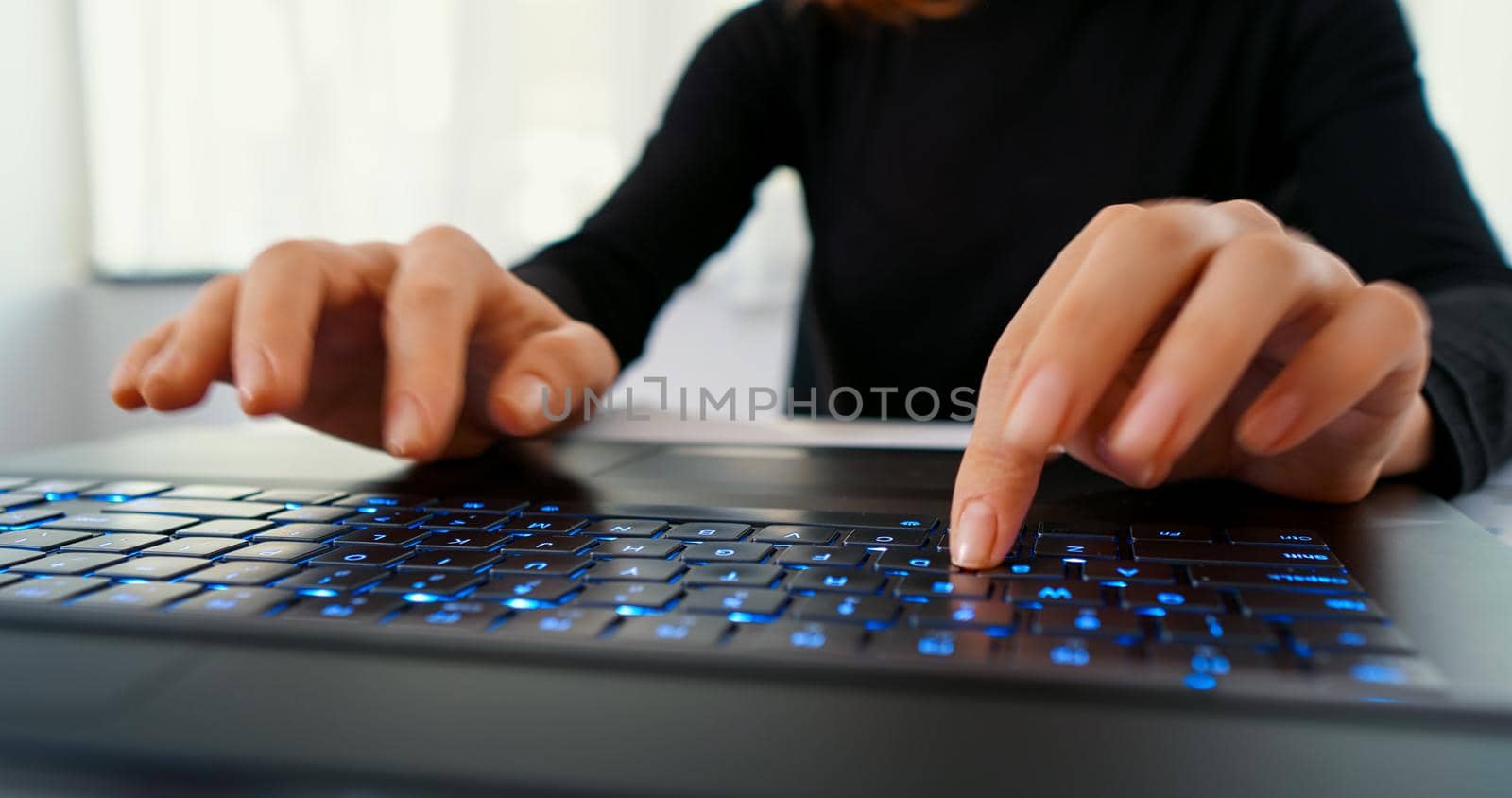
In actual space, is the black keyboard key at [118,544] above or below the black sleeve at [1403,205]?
below

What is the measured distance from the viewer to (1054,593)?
257mm

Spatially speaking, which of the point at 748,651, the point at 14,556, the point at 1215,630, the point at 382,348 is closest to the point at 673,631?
the point at 748,651

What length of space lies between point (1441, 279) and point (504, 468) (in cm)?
57

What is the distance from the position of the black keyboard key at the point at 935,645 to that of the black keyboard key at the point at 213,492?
30 cm

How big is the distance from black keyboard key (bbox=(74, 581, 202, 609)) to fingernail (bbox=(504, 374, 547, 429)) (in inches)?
8.0

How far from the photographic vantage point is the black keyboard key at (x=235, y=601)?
253 mm

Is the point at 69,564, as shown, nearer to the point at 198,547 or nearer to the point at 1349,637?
the point at 198,547

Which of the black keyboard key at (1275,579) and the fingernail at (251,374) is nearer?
the black keyboard key at (1275,579)

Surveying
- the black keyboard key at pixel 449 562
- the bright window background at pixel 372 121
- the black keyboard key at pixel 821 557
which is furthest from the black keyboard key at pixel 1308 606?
the bright window background at pixel 372 121

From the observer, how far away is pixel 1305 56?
0.79m

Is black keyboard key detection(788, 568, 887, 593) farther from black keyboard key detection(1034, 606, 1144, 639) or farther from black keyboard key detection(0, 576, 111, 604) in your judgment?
black keyboard key detection(0, 576, 111, 604)

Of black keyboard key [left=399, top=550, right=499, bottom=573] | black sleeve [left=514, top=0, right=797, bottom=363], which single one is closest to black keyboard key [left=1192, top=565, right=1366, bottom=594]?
black keyboard key [left=399, top=550, right=499, bottom=573]

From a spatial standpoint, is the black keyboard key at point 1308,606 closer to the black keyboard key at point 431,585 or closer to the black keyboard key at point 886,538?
the black keyboard key at point 886,538

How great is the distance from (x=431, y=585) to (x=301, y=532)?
0.32 ft
